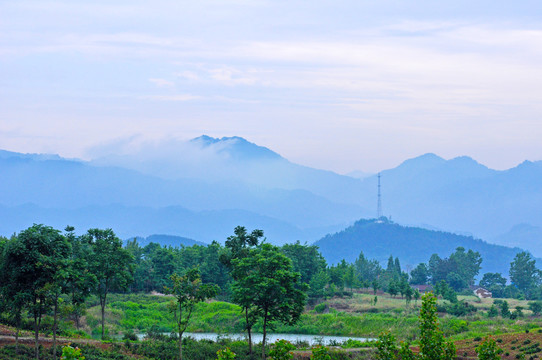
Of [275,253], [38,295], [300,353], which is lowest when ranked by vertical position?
[300,353]

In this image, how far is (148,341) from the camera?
155 feet

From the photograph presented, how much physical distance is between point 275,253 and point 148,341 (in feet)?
38.9

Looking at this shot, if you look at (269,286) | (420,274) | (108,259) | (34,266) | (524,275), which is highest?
(524,275)

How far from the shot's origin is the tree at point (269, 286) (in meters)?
42.3

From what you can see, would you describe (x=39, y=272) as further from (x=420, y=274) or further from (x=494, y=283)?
(x=494, y=283)

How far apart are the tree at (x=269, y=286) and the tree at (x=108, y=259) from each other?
10956 mm

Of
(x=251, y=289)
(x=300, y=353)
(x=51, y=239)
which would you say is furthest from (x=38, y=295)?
(x=300, y=353)

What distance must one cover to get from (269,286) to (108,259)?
14616 mm

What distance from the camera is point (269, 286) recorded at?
41.9 m

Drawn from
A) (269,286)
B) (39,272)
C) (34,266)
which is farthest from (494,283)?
(34,266)

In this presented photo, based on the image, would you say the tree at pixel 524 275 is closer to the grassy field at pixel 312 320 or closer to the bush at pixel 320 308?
the grassy field at pixel 312 320

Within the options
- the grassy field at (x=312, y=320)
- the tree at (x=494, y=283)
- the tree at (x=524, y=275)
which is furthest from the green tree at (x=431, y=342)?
the tree at (x=524, y=275)

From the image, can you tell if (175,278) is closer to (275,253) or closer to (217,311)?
(275,253)

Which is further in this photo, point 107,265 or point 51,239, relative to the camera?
point 107,265
